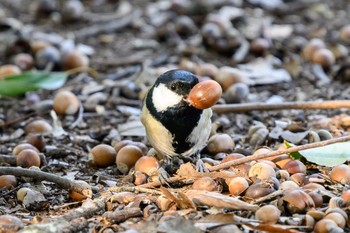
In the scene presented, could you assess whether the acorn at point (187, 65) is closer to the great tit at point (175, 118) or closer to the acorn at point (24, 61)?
the acorn at point (24, 61)

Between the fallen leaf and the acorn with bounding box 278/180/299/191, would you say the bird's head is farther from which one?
the fallen leaf

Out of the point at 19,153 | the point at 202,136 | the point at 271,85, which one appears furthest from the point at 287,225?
the point at 271,85

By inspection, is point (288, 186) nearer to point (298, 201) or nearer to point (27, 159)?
point (298, 201)

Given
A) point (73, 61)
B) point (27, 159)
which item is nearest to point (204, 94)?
point (27, 159)

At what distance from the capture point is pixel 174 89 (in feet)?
10.7

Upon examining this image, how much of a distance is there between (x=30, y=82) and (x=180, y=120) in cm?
184

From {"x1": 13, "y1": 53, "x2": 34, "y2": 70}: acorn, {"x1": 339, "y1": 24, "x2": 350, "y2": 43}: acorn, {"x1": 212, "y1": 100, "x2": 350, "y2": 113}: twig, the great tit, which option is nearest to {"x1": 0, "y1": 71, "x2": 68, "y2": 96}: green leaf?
{"x1": 13, "y1": 53, "x2": 34, "y2": 70}: acorn

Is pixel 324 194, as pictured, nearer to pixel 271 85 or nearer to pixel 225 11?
pixel 271 85

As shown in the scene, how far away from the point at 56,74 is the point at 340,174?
2.48m

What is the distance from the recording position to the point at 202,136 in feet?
11.1

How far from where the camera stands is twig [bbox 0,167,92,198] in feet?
10.1

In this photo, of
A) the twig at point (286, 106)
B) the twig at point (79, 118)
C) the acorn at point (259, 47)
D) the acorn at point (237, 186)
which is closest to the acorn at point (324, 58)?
the acorn at point (259, 47)

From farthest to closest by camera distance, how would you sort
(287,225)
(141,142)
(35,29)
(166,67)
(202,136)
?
1. (35,29)
2. (166,67)
3. (141,142)
4. (202,136)
5. (287,225)

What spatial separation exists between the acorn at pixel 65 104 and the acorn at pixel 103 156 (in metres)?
0.85
